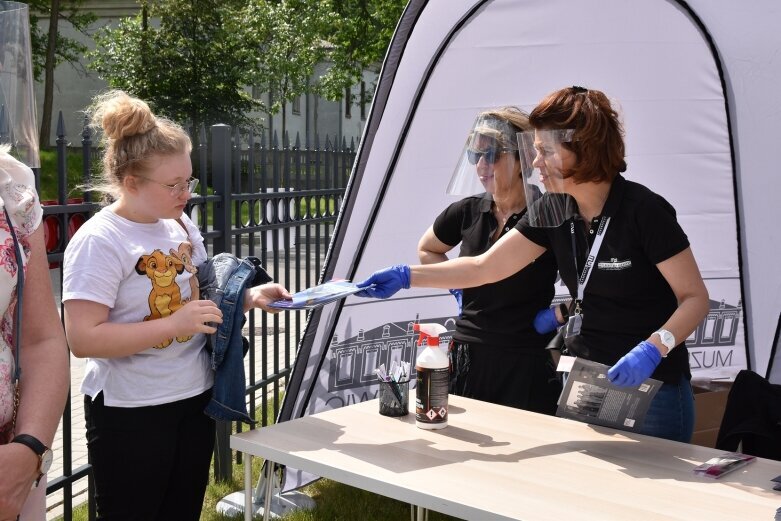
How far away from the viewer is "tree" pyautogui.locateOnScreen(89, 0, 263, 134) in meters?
21.0

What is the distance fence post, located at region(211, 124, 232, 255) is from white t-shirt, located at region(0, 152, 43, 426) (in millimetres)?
2096

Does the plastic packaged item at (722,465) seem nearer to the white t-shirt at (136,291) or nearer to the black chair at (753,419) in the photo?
the black chair at (753,419)

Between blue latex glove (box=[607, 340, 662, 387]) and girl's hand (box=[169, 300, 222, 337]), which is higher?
girl's hand (box=[169, 300, 222, 337])

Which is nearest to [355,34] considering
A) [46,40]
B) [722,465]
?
[46,40]

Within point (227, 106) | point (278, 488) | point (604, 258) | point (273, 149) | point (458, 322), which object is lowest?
point (278, 488)

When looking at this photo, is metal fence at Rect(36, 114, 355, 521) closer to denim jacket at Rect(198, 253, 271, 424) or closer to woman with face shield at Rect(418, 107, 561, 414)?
denim jacket at Rect(198, 253, 271, 424)

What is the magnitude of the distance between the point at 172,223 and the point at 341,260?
4.62ft

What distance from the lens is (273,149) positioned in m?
4.45

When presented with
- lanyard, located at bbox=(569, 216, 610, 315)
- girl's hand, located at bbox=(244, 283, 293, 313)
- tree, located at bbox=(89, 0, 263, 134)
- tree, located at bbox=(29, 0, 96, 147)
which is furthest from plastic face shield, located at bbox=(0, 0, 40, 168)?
tree, located at bbox=(89, 0, 263, 134)

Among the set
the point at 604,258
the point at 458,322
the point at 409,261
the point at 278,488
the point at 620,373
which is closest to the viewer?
the point at 620,373

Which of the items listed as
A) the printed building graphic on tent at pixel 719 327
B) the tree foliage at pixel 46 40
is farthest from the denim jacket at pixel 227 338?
the tree foliage at pixel 46 40

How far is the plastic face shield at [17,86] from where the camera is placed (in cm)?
162

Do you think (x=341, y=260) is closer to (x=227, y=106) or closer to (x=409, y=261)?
(x=409, y=261)

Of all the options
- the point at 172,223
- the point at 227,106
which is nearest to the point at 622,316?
the point at 172,223
